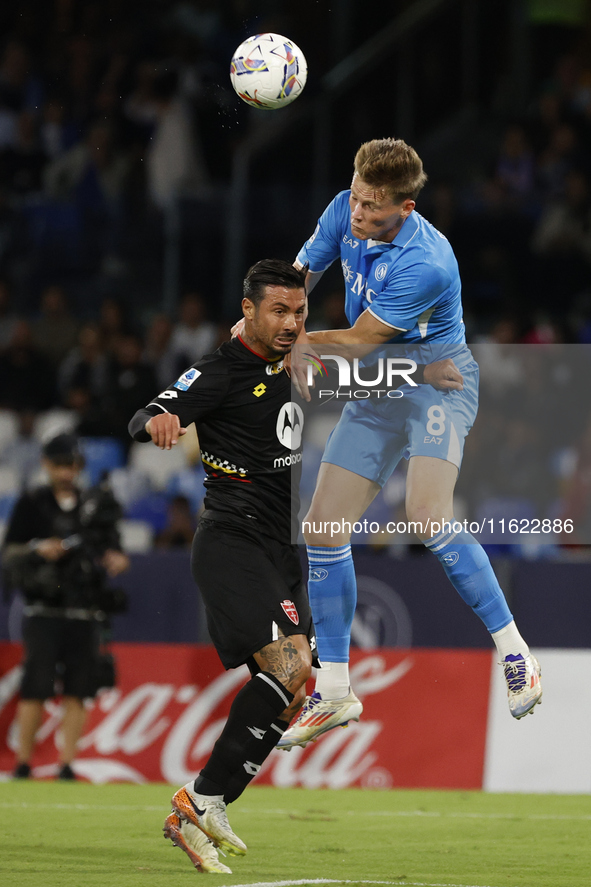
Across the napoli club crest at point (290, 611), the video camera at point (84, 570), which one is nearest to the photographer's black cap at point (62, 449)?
the video camera at point (84, 570)

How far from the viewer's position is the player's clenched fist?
5637mm

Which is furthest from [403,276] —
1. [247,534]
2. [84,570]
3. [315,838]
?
[84,570]

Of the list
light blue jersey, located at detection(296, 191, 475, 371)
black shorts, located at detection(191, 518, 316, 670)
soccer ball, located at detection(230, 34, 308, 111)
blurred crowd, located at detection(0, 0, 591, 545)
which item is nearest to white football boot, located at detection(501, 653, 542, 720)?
black shorts, located at detection(191, 518, 316, 670)

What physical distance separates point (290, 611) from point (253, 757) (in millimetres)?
659

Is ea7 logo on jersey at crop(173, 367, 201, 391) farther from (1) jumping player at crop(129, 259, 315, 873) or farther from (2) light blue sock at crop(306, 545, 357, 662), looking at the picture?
(2) light blue sock at crop(306, 545, 357, 662)

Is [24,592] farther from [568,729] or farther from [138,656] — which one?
[568,729]

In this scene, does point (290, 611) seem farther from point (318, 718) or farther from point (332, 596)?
point (318, 718)

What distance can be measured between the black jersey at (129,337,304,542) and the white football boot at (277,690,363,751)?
1.00 m

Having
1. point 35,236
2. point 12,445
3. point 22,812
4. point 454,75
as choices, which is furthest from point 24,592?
point 454,75

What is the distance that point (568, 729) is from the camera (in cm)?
993

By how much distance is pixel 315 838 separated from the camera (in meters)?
7.31

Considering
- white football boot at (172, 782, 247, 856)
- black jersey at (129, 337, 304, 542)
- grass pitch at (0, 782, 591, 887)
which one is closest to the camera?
white football boot at (172, 782, 247, 856)

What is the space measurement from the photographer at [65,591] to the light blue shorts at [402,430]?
380 centimetres

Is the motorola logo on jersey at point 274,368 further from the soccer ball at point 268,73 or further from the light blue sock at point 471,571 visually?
the soccer ball at point 268,73
